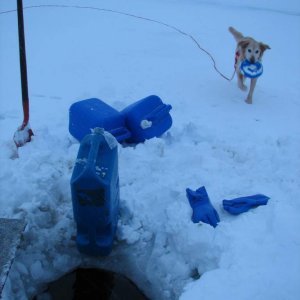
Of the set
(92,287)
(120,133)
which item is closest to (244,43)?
(120,133)

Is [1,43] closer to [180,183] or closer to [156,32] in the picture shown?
[156,32]

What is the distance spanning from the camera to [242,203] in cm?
276

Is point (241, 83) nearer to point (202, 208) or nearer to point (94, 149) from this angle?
point (202, 208)

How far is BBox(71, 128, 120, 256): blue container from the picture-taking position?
2121 mm

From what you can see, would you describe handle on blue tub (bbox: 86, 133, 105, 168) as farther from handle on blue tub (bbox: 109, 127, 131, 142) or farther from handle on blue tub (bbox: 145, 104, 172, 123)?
handle on blue tub (bbox: 145, 104, 172, 123)

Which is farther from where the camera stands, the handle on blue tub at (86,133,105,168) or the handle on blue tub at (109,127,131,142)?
the handle on blue tub at (109,127,131,142)

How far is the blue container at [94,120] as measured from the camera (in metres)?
3.15

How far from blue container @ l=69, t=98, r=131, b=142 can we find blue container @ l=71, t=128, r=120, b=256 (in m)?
0.87

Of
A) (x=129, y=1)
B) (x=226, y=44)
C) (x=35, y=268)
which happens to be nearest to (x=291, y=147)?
(x=35, y=268)

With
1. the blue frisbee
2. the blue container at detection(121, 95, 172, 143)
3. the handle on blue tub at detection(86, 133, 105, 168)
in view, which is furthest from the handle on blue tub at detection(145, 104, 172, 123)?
the blue frisbee

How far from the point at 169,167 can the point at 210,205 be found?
609mm

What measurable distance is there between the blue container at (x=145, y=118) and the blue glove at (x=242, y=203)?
99cm

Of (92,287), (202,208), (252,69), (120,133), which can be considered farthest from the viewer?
(252,69)

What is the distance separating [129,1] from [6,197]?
7.32 m
